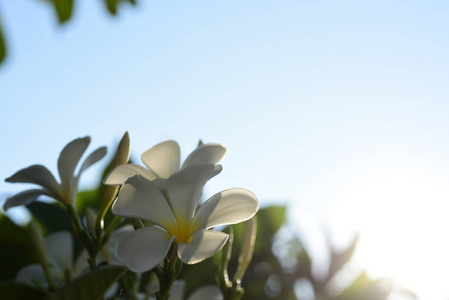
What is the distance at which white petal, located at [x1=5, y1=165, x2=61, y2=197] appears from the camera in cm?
72

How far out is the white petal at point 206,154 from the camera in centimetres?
67

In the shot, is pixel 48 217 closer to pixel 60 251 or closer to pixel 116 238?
pixel 60 251

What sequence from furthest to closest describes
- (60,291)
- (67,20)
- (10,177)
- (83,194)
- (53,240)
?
(67,20)
(83,194)
(53,240)
(10,177)
(60,291)

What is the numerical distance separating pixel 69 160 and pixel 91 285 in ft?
0.89

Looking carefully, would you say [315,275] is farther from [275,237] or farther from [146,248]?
[146,248]

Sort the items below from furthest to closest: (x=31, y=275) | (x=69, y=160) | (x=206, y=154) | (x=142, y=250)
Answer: (x=31, y=275) < (x=69, y=160) < (x=206, y=154) < (x=142, y=250)

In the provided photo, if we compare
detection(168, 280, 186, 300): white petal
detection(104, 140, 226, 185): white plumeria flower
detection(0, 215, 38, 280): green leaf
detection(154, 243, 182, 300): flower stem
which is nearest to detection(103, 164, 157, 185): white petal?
detection(104, 140, 226, 185): white plumeria flower

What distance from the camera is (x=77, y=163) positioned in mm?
790

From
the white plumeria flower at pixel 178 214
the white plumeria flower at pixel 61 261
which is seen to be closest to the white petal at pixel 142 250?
the white plumeria flower at pixel 178 214

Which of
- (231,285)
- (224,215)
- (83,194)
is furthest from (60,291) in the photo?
(83,194)

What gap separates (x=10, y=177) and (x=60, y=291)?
25cm

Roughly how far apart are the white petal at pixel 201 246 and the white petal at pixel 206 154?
0.11 meters

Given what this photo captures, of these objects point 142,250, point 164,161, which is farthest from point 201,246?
point 164,161

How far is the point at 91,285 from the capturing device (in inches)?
22.2
